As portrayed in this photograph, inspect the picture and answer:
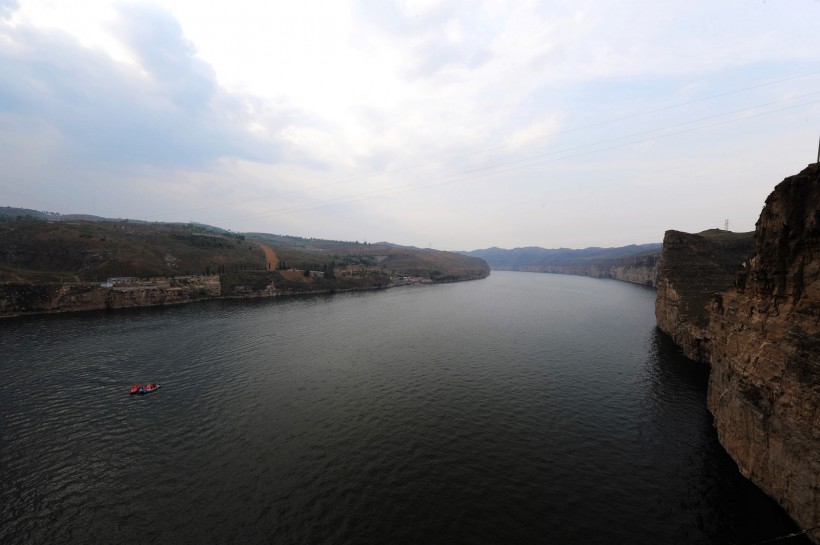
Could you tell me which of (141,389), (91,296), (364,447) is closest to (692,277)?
(364,447)

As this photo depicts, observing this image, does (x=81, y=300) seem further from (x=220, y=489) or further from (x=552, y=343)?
(x=552, y=343)

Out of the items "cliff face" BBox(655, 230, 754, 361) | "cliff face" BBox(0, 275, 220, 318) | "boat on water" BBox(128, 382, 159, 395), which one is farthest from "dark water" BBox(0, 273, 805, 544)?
"cliff face" BBox(0, 275, 220, 318)

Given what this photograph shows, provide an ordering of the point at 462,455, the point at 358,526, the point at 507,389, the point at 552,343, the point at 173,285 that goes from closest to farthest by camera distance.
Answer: the point at 358,526, the point at 462,455, the point at 507,389, the point at 552,343, the point at 173,285

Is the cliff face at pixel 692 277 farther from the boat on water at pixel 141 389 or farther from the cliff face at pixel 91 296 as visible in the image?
the cliff face at pixel 91 296

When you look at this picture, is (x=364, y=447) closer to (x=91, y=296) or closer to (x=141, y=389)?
(x=141, y=389)

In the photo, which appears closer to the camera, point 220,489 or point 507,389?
point 220,489

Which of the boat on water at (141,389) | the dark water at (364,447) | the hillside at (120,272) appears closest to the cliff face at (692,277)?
the dark water at (364,447)

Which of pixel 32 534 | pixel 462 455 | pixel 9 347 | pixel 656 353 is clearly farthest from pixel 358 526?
pixel 9 347
